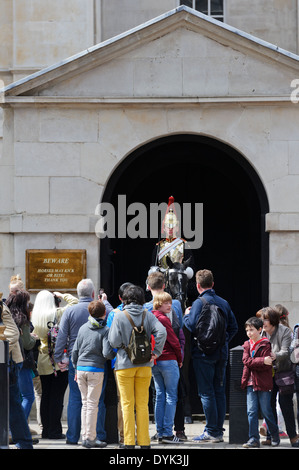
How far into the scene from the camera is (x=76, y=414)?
11977mm

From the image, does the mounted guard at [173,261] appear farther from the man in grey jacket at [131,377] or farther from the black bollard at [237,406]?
A: the man in grey jacket at [131,377]

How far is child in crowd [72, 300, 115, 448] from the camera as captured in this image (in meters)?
11.5

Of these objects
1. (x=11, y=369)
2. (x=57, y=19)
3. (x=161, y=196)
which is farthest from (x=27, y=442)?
(x=57, y=19)

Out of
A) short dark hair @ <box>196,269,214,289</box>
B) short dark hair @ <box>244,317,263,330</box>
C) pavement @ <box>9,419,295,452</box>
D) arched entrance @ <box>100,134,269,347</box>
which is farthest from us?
arched entrance @ <box>100,134,269,347</box>

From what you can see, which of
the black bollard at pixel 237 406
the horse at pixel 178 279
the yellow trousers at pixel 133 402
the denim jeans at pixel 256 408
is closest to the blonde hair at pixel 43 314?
the yellow trousers at pixel 133 402

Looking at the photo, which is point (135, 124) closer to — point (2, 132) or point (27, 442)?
point (2, 132)

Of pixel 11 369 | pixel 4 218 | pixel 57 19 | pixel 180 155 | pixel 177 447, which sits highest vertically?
pixel 57 19

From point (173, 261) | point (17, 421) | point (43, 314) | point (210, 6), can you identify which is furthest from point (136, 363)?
point (210, 6)

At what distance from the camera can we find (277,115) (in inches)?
570

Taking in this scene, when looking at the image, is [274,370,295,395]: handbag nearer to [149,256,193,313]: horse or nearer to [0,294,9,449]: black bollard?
[149,256,193,313]: horse

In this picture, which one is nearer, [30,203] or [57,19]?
[30,203]

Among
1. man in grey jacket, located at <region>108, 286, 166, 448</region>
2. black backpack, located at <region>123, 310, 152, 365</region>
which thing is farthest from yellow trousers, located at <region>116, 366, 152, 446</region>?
black backpack, located at <region>123, 310, 152, 365</region>

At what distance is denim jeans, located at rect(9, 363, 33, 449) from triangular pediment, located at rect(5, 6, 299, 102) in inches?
206

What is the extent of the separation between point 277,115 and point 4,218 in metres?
4.22
